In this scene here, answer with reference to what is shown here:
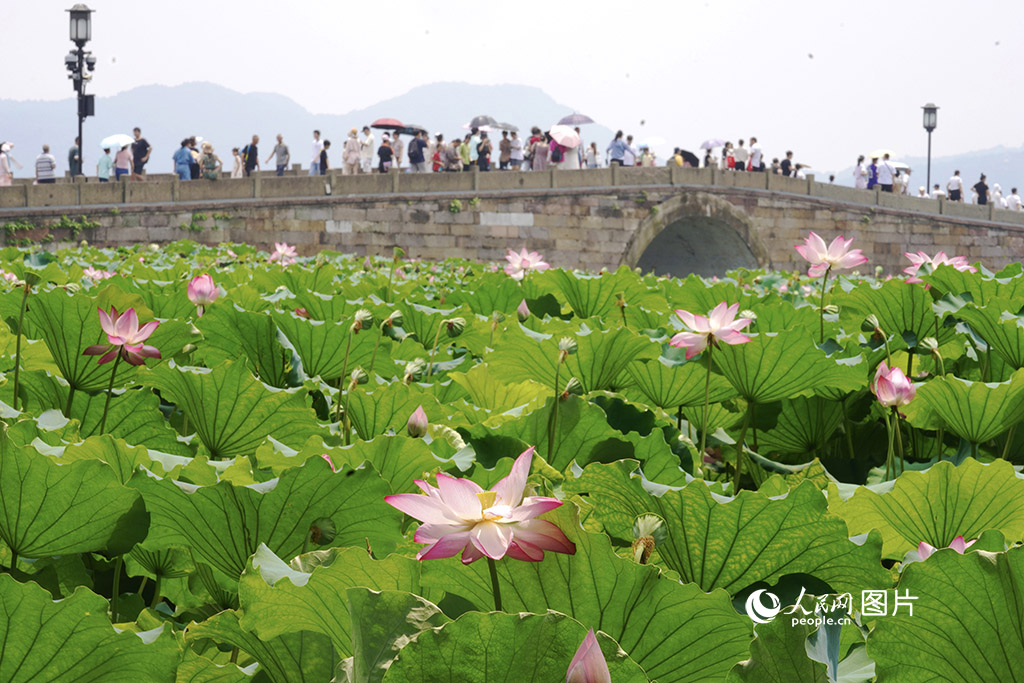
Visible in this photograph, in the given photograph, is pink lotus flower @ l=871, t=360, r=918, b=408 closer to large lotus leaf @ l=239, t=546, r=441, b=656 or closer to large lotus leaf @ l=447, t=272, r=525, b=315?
large lotus leaf @ l=239, t=546, r=441, b=656

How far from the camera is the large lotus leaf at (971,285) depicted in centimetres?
231

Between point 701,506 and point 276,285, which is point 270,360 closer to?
point 701,506

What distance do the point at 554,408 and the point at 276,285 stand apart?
243cm

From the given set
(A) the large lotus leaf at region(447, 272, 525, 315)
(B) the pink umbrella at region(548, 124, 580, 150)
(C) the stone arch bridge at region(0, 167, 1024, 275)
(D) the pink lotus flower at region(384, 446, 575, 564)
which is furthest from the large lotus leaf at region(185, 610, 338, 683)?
(B) the pink umbrella at region(548, 124, 580, 150)

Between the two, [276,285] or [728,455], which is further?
[276,285]

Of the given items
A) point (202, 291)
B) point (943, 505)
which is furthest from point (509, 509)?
point (202, 291)

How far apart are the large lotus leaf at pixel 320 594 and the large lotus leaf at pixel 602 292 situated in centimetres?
209

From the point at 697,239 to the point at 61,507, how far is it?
24668 mm

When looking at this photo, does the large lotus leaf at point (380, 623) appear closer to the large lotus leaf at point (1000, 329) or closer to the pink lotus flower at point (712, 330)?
the pink lotus flower at point (712, 330)

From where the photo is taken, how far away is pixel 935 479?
3.43 ft

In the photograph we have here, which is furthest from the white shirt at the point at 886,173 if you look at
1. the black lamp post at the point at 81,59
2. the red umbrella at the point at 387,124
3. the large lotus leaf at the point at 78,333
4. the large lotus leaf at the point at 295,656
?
the large lotus leaf at the point at 295,656

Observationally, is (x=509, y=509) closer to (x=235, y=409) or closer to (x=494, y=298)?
(x=235, y=409)

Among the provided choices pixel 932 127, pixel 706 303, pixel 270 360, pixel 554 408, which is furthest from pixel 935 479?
pixel 932 127

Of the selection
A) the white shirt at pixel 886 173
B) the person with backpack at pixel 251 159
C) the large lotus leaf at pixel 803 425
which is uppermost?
the white shirt at pixel 886 173
